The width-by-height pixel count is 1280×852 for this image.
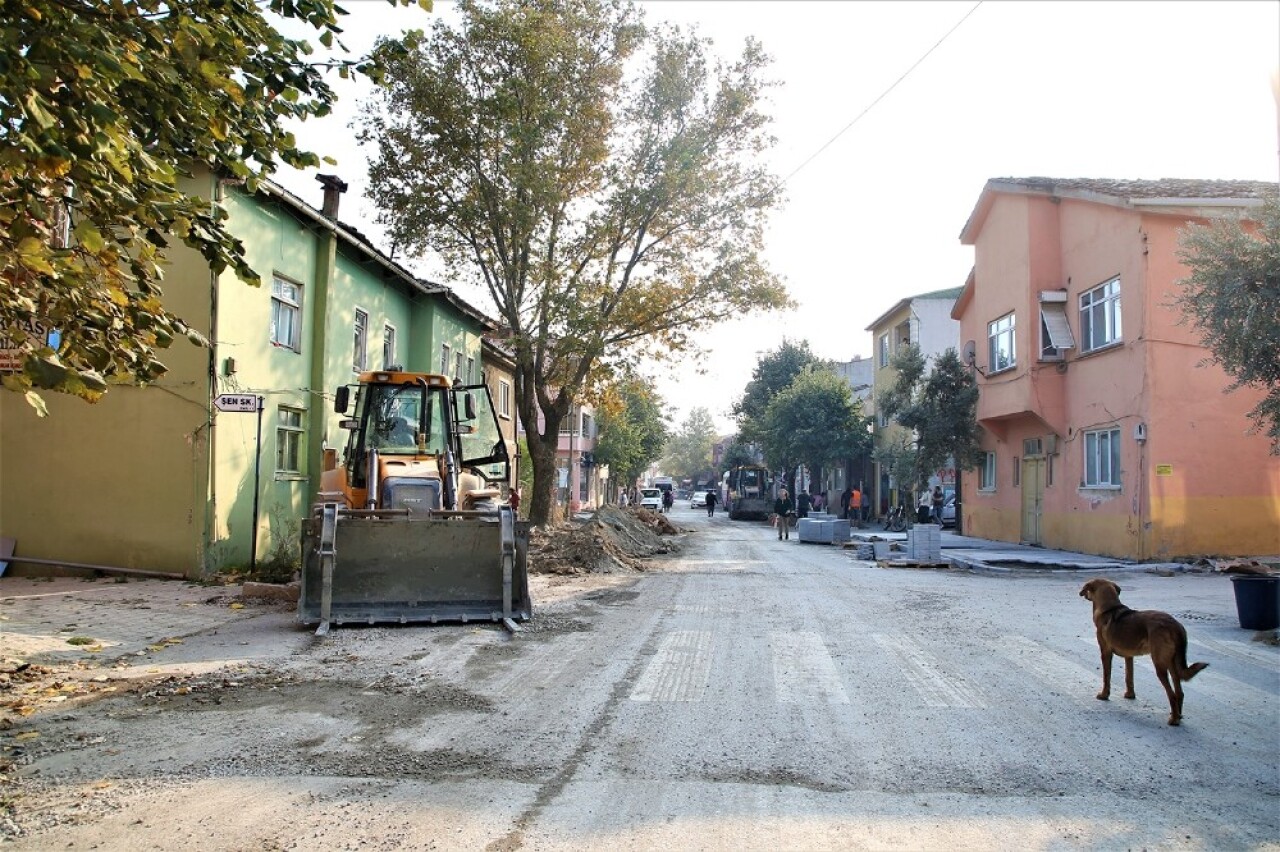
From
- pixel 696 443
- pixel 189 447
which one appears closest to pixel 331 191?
pixel 189 447

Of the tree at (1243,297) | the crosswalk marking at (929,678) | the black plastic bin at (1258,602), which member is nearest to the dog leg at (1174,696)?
the crosswalk marking at (929,678)

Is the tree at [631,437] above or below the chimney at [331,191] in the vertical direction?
below

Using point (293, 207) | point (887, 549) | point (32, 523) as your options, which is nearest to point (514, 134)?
point (293, 207)

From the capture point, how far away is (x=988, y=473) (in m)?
28.5

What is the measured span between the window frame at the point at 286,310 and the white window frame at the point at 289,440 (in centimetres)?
124

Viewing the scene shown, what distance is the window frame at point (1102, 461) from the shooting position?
20312 millimetres

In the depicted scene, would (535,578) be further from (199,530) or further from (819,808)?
(819,808)

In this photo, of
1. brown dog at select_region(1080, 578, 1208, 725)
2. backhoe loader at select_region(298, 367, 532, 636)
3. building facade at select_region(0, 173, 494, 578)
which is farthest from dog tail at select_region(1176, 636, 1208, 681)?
building facade at select_region(0, 173, 494, 578)

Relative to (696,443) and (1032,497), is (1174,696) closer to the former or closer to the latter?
(1032,497)

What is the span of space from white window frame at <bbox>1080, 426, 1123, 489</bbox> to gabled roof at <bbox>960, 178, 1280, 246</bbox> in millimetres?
4788

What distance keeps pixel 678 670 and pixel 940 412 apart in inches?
813

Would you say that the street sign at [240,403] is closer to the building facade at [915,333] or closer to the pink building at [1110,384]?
the pink building at [1110,384]

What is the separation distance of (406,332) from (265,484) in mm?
9275

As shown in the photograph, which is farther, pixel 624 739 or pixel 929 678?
pixel 929 678
